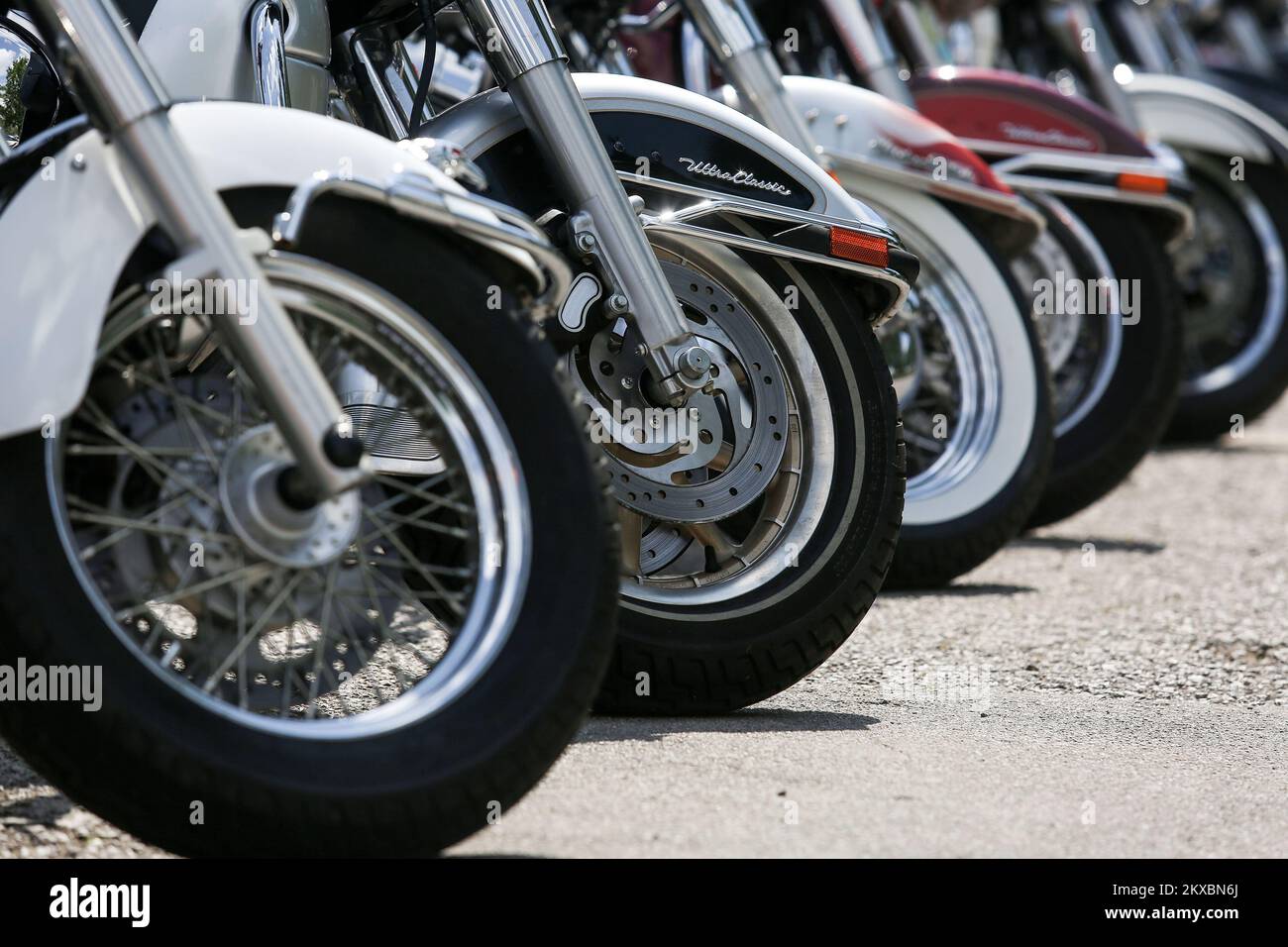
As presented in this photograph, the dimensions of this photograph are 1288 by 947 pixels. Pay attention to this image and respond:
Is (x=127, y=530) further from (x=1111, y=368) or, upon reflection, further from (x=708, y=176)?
(x=1111, y=368)

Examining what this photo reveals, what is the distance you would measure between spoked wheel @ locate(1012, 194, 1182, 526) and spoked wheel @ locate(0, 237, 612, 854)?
3.66 metres

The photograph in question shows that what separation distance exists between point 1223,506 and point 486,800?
5.18m

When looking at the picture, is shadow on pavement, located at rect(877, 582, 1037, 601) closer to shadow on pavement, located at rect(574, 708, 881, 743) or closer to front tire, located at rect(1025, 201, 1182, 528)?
front tire, located at rect(1025, 201, 1182, 528)

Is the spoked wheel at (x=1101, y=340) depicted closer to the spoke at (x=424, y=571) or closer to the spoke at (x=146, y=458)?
the spoke at (x=424, y=571)

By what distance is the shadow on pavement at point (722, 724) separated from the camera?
3588 millimetres

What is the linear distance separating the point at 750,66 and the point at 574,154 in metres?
1.54

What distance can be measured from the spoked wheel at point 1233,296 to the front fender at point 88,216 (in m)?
6.48

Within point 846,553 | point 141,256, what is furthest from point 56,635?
point 846,553

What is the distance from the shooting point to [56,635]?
100 inches

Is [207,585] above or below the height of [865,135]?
below

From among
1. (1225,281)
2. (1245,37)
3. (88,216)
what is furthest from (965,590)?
(1245,37)

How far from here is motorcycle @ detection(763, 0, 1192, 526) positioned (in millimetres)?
6262

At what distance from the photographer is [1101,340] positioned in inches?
250
